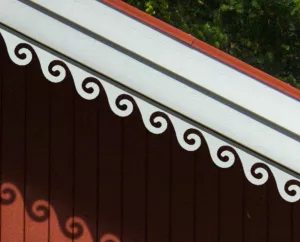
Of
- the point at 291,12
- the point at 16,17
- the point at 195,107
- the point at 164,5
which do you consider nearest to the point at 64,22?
the point at 16,17

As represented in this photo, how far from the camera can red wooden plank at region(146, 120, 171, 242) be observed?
6.24m

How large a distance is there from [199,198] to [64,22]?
1.67 m

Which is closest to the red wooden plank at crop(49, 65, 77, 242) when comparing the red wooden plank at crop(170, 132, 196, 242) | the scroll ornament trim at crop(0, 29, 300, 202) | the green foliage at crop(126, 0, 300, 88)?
the red wooden plank at crop(170, 132, 196, 242)

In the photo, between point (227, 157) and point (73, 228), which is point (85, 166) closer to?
point (73, 228)

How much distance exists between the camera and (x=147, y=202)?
6.27 metres

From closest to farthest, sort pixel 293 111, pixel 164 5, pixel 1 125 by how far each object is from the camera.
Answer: pixel 293 111 → pixel 1 125 → pixel 164 5

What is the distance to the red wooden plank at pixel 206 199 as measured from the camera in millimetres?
6246

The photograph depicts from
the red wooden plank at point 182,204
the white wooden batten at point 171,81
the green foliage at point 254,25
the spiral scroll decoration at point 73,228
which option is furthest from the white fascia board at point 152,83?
the green foliage at point 254,25

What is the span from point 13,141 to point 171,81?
151cm

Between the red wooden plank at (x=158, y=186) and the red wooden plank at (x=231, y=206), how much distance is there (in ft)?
1.16

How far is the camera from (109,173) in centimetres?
625

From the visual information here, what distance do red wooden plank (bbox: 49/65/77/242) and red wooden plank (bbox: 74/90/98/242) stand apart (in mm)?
39

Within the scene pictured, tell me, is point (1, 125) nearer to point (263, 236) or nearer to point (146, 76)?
point (146, 76)

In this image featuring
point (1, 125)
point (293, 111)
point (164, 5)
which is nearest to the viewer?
point (293, 111)
